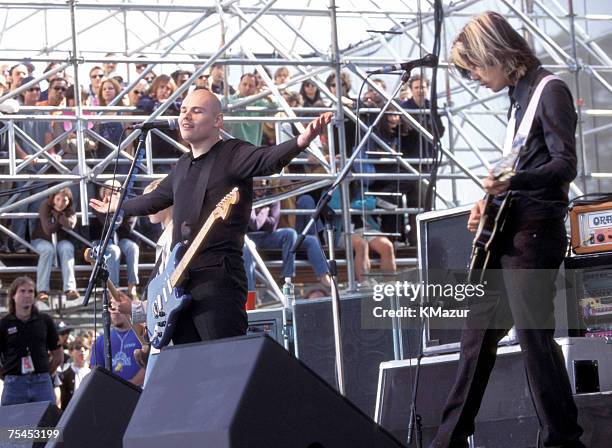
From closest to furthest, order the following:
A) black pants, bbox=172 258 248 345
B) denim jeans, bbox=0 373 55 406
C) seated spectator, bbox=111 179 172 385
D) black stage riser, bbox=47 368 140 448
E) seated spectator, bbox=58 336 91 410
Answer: black stage riser, bbox=47 368 140 448 → black pants, bbox=172 258 248 345 → seated spectator, bbox=111 179 172 385 → denim jeans, bbox=0 373 55 406 → seated spectator, bbox=58 336 91 410

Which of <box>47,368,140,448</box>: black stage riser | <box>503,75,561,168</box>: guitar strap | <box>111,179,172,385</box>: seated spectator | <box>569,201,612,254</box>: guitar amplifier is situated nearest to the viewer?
<box>503,75,561,168</box>: guitar strap

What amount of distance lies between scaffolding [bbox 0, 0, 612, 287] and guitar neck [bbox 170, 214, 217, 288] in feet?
11.5

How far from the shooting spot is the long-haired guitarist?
161 inches

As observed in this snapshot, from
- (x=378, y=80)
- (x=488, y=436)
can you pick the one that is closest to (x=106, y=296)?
(x=488, y=436)

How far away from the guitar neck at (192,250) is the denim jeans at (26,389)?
157 inches

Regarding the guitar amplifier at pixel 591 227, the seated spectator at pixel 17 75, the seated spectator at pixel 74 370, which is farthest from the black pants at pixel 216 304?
the seated spectator at pixel 17 75

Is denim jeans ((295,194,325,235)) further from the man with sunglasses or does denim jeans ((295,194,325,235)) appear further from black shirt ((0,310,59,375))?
black shirt ((0,310,59,375))

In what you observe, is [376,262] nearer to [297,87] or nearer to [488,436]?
[297,87]

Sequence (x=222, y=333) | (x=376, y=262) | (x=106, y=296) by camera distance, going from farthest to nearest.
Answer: (x=376, y=262), (x=106, y=296), (x=222, y=333)

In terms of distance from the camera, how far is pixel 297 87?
13.8 metres

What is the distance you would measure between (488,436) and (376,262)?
241 inches

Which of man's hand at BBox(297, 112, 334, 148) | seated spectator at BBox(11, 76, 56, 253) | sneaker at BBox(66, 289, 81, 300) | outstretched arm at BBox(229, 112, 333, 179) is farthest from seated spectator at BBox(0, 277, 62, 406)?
man's hand at BBox(297, 112, 334, 148)

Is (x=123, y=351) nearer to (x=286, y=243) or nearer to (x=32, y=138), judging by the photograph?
(x=286, y=243)

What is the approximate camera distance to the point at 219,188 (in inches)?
203
